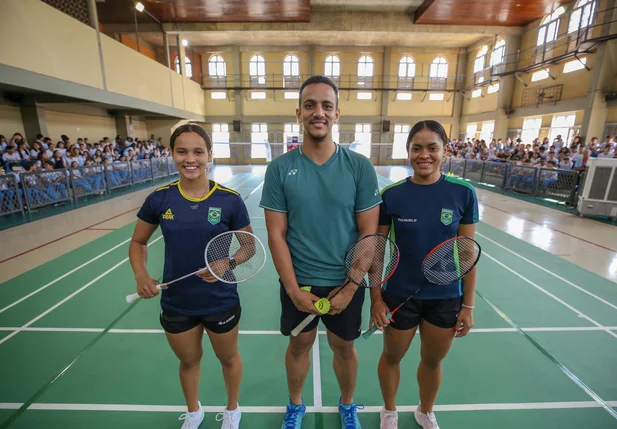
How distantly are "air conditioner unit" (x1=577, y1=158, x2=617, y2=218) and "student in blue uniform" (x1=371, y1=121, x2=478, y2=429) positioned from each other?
34.3 feet

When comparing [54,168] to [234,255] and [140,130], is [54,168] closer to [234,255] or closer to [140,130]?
[234,255]

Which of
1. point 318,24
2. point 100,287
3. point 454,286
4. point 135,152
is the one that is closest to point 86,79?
point 135,152

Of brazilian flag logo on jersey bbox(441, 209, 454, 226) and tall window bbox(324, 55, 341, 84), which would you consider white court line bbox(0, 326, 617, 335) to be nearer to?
brazilian flag logo on jersey bbox(441, 209, 454, 226)

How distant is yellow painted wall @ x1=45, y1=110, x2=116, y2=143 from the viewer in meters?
15.6

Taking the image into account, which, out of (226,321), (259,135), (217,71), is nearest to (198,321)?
(226,321)

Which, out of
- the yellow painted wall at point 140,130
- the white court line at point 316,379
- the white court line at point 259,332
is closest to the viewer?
the white court line at point 316,379

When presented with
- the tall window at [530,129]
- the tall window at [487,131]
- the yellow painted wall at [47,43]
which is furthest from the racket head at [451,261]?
the tall window at [487,131]

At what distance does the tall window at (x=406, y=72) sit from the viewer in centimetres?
2905

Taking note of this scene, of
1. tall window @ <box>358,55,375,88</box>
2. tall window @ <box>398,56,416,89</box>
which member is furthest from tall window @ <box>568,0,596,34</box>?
tall window @ <box>358,55,375,88</box>

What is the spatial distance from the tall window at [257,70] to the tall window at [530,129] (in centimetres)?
2166

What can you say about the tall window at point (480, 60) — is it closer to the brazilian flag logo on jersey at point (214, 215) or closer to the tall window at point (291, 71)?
the tall window at point (291, 71)

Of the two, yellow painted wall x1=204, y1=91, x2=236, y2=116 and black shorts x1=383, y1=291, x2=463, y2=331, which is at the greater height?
yellow painted wall x1=204, y1=91, x2=236, y2=116

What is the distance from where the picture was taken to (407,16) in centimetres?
2092

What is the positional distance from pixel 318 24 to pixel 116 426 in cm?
2345
